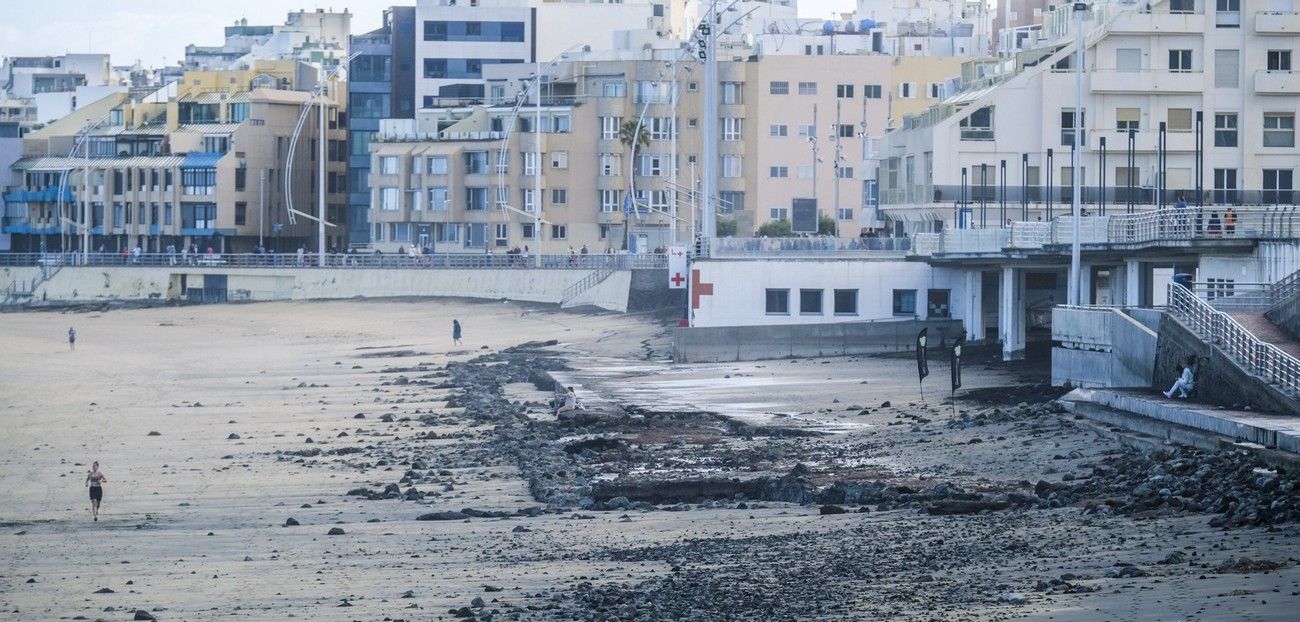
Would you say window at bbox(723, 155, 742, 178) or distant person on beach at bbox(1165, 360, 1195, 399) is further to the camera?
window at bbox(723, 155, 742, 178)

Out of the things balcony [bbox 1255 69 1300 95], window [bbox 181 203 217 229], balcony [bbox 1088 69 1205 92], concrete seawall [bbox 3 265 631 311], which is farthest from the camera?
window [bbox 181 203 217 229]

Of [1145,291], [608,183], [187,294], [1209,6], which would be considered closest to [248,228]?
[187,294]

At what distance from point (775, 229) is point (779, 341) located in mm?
41788

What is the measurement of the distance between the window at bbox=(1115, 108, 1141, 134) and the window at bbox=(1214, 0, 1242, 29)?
3.98 m

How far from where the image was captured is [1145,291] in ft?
167

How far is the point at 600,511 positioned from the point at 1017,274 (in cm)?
3097

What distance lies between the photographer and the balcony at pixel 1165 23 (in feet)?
227

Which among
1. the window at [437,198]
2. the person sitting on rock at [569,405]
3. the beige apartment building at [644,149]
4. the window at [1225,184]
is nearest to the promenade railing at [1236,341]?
the person sitting on rock at [569,405]

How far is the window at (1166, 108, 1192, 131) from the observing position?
70250mm

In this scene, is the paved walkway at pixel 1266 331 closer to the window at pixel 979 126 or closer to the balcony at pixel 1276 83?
the balcony at pixel 1276 83

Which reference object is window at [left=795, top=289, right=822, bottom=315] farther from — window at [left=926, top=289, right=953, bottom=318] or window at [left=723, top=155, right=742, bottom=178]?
window at [left=723, top=155, right=742, bottom=178]

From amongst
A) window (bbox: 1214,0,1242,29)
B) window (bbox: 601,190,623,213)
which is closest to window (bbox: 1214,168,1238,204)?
window (bbox: 1214,0,1242,29)

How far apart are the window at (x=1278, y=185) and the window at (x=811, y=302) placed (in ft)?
59.8

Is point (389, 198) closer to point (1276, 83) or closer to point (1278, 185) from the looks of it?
point (1278, 185)
